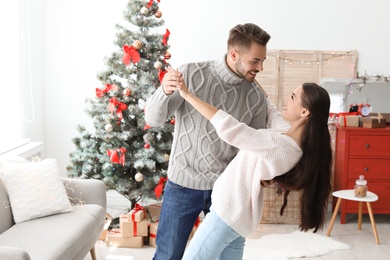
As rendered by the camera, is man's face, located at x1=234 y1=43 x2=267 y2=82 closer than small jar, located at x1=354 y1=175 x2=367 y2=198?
Yes

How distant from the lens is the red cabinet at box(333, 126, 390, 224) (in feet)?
15.4

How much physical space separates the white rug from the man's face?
75.0 inches

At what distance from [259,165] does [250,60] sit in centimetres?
49

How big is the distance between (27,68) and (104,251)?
1813mm

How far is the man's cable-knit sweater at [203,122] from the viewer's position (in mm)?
2268

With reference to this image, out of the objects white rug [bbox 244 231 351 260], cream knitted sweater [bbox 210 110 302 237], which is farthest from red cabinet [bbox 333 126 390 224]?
cream knitted sweater [bbox 210 110 302 237]

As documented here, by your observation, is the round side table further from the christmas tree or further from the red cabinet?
the christmas tree

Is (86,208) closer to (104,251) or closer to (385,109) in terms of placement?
(104,251)

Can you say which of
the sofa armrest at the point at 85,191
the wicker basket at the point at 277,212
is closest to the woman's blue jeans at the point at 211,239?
the sofa armrest at the point at 85,191

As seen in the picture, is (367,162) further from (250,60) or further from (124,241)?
(250,60)

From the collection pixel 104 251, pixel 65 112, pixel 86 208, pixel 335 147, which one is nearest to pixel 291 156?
pixel 86 208

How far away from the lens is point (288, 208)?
15.4ft

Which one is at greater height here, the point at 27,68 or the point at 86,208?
the point at 27,68

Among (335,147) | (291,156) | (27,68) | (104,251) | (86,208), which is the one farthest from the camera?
(335,147)
